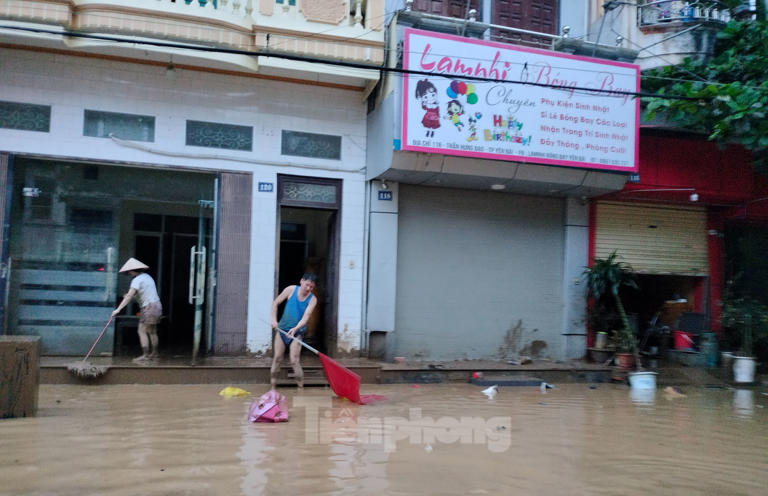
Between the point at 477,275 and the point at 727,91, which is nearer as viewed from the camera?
the point at 727,91

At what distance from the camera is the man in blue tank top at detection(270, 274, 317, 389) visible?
28.7 ft

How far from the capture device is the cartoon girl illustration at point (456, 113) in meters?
10.4

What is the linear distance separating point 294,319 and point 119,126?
463 centimetres

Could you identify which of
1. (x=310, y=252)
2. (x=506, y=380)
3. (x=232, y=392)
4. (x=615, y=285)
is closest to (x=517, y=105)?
(x=615, y=285)

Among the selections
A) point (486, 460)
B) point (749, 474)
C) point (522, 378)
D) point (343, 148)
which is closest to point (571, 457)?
point (486, 460)

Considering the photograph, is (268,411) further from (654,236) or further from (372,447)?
(654,236)

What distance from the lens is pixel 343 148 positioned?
11438mm

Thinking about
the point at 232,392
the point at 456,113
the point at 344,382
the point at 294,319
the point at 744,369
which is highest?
the point at 456,113

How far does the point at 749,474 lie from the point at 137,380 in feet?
25.5

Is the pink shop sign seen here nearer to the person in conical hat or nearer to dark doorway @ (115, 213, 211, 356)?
the person in conical hat

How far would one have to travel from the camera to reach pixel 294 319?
29.2ft

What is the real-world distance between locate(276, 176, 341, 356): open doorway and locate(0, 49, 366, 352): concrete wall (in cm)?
21

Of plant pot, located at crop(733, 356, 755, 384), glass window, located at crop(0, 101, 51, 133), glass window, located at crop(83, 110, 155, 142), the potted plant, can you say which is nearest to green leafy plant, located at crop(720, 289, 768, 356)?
plant pot, located at crop(733, 356, 755, 384)

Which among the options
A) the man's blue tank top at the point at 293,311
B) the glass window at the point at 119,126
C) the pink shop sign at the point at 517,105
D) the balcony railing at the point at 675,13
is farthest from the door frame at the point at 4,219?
the balcony railing at the point at 675,13
